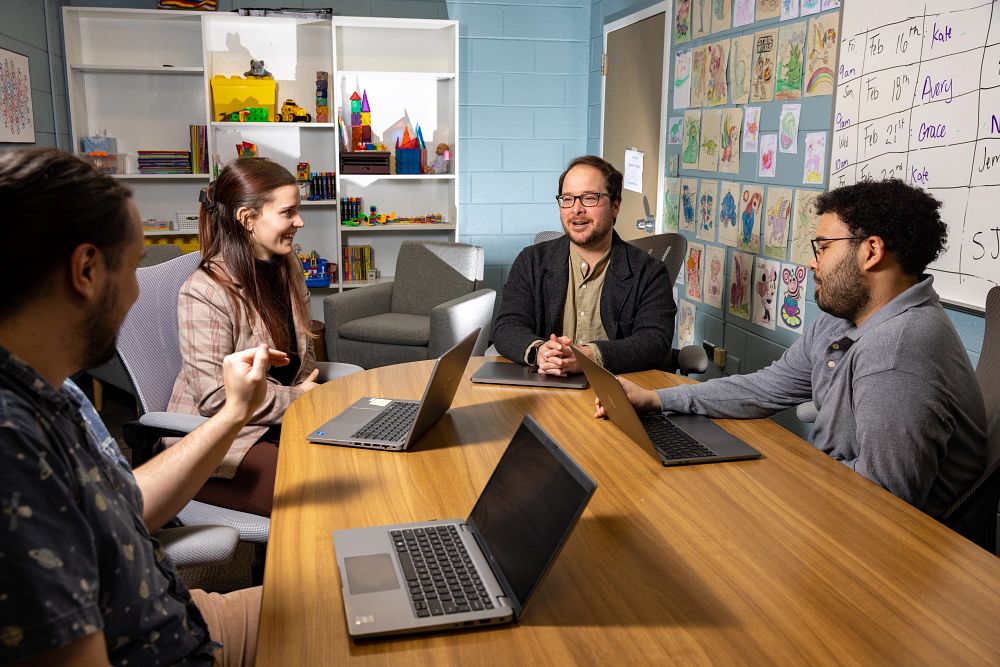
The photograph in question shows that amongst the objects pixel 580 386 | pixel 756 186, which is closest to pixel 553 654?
pixel 580 386

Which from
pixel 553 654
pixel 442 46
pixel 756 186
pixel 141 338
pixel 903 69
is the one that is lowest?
pixel 553 654

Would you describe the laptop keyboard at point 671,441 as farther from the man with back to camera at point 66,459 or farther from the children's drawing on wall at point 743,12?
the children's drawing on wall at point 743,12

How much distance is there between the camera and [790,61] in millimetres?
3242

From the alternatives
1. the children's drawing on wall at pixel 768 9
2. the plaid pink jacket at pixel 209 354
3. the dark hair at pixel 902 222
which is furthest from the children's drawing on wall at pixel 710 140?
the plaid pink jacket at pixel 209 354

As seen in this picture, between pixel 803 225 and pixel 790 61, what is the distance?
663mm

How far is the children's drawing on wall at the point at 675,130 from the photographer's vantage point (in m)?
4.22

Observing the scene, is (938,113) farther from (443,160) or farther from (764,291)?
(443,160)

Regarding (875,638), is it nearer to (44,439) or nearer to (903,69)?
(44,439)

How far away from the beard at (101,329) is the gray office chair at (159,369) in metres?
0.90

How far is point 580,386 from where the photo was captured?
86.0 inches

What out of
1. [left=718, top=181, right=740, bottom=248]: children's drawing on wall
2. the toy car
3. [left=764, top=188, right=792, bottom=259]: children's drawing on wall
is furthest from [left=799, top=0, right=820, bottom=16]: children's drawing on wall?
the toy car

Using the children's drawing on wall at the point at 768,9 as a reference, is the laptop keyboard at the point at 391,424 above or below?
below

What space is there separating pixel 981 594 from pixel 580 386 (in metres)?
1.16

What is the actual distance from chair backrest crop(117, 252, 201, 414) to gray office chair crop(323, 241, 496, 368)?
2.02 metres
